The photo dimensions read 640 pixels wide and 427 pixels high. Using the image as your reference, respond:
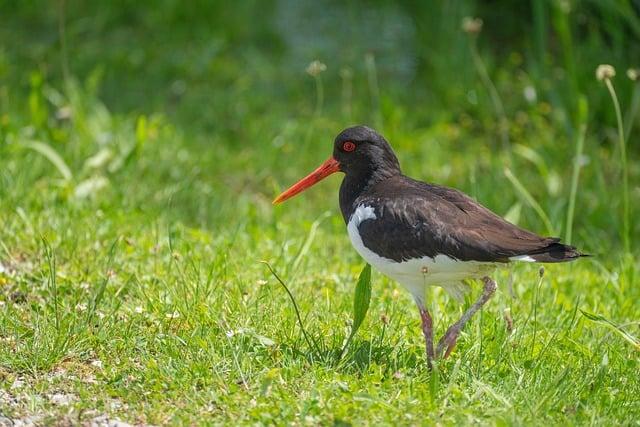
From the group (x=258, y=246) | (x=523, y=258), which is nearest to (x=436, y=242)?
(x=523, y=258)

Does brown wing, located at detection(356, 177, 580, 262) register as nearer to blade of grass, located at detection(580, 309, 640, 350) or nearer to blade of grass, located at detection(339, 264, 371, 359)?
blade of grass, located at detection(339, 264, 371, 359)

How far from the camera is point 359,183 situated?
14.7ft

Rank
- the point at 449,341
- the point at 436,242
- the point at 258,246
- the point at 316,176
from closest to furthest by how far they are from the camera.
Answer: the point at 436,242
the point at 449,341
the point at 316,176
the point at 258,246

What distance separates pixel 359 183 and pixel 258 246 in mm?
931

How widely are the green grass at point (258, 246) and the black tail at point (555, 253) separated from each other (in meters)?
0.39

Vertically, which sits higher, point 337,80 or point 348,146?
point 348,146

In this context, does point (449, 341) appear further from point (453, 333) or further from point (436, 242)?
point (436, 242)

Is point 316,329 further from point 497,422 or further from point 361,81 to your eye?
point 361,81

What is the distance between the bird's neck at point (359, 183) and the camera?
4.45m

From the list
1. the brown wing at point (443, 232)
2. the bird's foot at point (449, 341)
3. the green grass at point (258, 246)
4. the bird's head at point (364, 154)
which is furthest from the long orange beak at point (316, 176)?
the bird's foot at point (449, 341)

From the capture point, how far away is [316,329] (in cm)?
417

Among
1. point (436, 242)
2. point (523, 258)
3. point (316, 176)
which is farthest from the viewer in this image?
point (316, 176)

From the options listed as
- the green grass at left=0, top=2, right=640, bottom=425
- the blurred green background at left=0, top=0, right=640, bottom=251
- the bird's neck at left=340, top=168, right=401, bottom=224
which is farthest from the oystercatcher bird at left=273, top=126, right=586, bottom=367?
the blurred green background at left=0, top=0, right=640, bottom=251

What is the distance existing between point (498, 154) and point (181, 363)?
3.84 m
